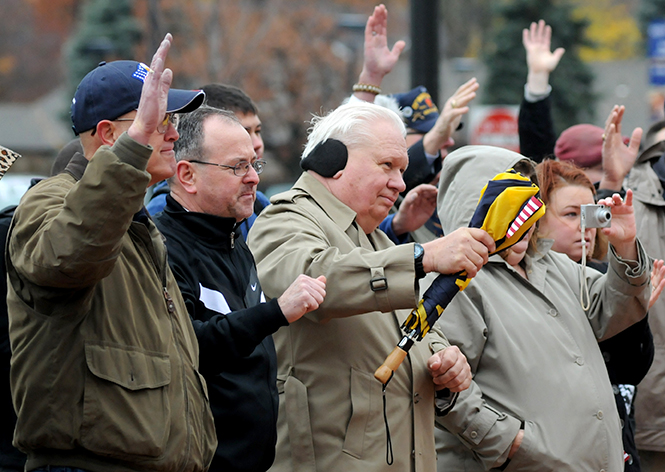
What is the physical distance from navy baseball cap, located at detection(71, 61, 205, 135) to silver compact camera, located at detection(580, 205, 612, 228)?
1869 mm

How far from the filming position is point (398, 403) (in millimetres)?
3166

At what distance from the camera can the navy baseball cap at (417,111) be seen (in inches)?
218

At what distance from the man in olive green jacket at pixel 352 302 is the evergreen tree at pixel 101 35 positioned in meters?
31.3

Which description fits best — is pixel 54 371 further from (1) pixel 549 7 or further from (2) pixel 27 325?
(1) pixel 549 7

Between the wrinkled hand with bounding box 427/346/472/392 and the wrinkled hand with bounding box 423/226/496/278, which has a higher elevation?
the wrinkled hand with bounding box 423/226/496/278

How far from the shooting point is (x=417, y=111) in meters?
5.61

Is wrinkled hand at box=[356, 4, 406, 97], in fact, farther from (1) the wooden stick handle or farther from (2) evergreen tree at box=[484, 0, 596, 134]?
(2) evergreen tree at box=[484, 0, 596, 134]

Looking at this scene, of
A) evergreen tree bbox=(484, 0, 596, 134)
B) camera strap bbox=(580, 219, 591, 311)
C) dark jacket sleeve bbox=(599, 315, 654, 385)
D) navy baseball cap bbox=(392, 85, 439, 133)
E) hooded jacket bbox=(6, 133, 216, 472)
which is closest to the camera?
hooded jacket bbox=(6, 133, 216, 472)

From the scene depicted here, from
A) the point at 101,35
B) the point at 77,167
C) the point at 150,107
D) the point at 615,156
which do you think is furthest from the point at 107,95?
the point at 101,35

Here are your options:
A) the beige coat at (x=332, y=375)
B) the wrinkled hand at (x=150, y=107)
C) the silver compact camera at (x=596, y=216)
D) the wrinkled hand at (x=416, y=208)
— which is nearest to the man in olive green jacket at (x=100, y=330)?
the wrinkled hand at (x=150, y=107)

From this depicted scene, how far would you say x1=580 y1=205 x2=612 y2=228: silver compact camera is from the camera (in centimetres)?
370

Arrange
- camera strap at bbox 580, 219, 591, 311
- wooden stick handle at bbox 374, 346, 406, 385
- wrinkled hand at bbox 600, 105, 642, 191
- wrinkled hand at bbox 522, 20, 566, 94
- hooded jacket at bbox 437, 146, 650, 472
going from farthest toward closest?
wrinkled hand at bbox 522, 20, 566, 94 < wrinkled hand at bbox 600, 105, 642, 191 < camera strap at bbox 580, 219, 591, 311 < hooded jacket at bbox 437, 146, 650, 472 < wooden stick handle at bbox 374, 346, 406, 385

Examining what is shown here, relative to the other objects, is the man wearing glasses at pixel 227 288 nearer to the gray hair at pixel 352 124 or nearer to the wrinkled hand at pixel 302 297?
the wrinkled hand at pixel 302 297

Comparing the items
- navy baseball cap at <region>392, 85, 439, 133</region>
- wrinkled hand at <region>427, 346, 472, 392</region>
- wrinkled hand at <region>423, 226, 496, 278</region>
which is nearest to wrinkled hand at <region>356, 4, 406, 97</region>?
navy baseball cap at <region>392, 85, 439, 133</region>
